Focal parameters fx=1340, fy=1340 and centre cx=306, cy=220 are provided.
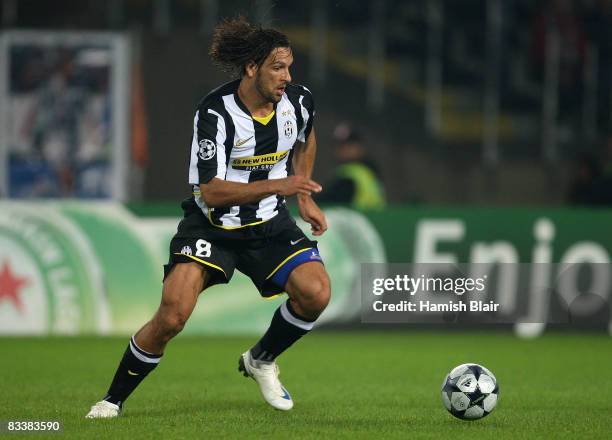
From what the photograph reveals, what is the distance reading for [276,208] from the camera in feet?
24.5

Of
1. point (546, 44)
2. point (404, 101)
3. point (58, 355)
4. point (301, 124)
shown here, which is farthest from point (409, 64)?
point (301, 124)

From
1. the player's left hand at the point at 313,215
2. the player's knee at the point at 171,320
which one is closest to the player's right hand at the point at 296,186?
the player's left hand at the point at 313,215

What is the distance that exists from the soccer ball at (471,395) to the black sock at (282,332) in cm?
93

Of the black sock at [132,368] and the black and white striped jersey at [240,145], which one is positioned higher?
the black and white striped jersey at [240,145]

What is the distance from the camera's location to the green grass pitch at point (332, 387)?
677 centimetres

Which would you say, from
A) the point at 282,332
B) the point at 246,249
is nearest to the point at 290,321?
the point at 282,332

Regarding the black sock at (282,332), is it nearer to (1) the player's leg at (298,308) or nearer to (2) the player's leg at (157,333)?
(1) the player's leg at (298,308)

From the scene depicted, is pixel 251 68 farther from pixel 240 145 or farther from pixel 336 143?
pixel 336 143

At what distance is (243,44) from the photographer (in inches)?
285

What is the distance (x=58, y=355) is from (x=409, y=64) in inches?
311

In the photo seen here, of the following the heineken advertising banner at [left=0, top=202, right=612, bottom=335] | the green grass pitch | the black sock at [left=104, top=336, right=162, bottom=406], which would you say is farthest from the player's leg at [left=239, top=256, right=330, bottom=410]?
the heineken advertising banner at [left=0, top=202, right=612, bottom=335]

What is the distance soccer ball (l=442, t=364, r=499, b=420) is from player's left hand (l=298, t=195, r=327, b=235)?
3.52 ft

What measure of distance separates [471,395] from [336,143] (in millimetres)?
9580

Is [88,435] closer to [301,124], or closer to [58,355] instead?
[301,124]
